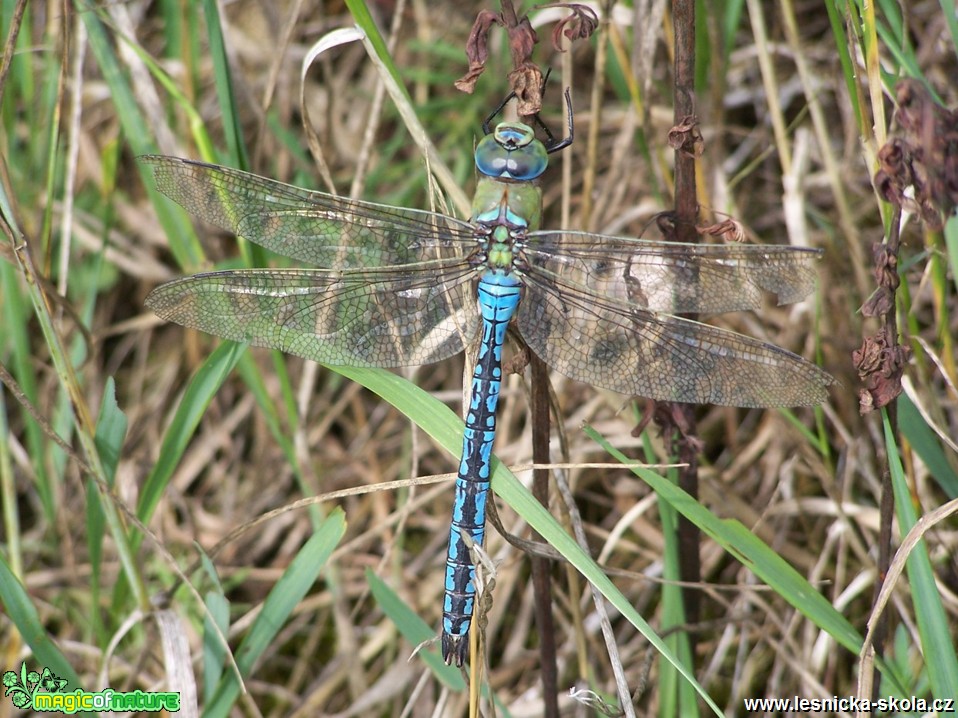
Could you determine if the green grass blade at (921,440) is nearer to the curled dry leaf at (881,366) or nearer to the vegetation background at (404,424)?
the vegetation background at (404,424)

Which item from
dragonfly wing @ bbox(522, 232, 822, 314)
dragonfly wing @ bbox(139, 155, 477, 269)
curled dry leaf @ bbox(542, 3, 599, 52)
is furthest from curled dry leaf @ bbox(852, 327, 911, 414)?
dragonfly wing @ bbox(139, 155, 477, 269)

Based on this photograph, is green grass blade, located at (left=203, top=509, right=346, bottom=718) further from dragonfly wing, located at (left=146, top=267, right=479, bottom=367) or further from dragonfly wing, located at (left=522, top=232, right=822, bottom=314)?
dragonfly wing, located at (left=522, top=232, right=822, bottom=314)

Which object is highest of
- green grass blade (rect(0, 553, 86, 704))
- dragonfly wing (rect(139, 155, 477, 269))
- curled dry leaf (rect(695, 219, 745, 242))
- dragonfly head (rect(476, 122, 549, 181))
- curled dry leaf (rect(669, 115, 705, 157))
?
dragonfly head (rect(476, 122, 549, 181))

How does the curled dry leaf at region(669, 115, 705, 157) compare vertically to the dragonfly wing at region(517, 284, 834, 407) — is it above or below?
above

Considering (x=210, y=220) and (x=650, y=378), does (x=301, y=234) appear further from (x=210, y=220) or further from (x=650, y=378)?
(x=650, y=378)

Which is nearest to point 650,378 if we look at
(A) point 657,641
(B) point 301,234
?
(A) point 657,641

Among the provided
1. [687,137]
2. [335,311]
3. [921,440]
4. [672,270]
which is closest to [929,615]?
[921,440]

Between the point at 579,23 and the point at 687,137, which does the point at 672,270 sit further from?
the point at 579,23
